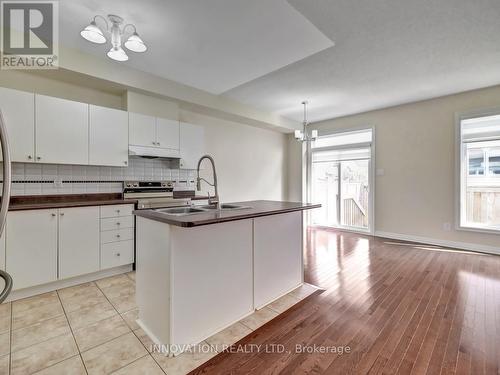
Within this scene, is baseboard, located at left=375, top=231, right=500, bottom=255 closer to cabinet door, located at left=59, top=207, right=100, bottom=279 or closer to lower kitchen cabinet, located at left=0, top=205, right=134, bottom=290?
lower kitchen cabinet, located at left=0, top=205, right=134, bottom=290

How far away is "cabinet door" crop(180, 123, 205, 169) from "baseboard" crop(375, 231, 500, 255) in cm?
410

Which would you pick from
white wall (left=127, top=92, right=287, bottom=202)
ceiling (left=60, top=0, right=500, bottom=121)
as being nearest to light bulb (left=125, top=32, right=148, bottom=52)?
ceiling (left=60, top=0, right=500, bottom=121)

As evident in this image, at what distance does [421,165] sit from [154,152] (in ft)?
15.8

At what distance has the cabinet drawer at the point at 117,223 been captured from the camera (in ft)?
9.25

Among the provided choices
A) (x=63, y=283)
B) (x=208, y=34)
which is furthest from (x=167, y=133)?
(x=63, y=283)

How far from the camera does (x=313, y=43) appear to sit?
2.59 m

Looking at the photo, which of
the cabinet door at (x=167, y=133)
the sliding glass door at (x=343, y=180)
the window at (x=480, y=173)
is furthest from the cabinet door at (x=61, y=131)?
the window at (x=480, y=173)

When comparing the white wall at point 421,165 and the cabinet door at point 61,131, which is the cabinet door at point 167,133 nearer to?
the cabinet door at point 61,131

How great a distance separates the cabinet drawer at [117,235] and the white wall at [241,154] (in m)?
1.75

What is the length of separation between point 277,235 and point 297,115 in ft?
13.1

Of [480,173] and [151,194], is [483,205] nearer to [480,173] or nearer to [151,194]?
[480,173]

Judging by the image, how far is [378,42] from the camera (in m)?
2.62

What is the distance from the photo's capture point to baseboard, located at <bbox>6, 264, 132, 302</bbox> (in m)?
2.33

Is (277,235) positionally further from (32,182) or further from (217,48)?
(32,182)
